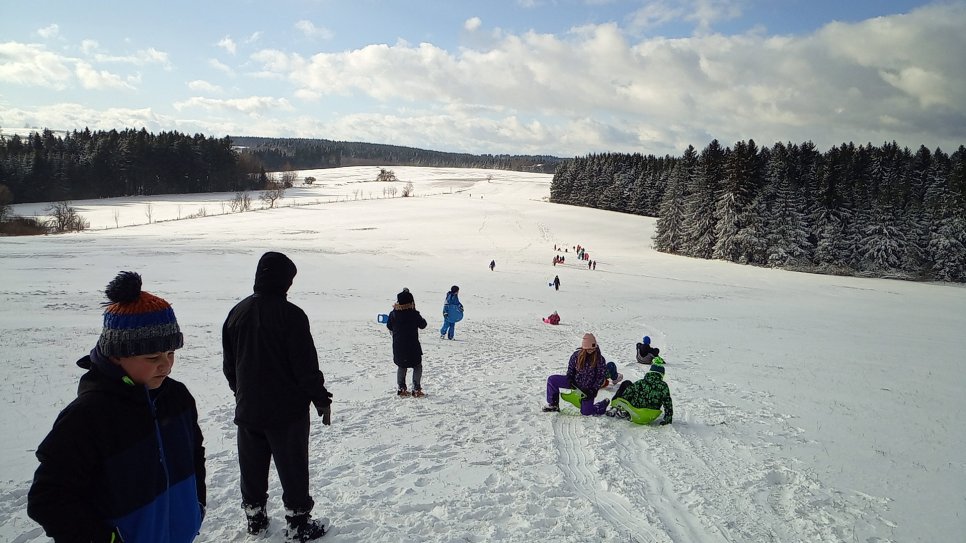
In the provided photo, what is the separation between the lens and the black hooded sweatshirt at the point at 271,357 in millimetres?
4188

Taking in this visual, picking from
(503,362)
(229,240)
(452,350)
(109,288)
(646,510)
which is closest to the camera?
(109,288)

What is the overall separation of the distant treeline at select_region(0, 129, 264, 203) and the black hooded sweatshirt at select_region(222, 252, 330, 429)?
90.2 meters

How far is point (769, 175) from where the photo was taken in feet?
186

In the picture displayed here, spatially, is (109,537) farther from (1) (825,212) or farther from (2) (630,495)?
(1) (825,212)

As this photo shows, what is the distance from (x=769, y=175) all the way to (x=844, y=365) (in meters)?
50.0

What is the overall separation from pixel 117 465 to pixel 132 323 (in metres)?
0.74

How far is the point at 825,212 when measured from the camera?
5528 centimetres

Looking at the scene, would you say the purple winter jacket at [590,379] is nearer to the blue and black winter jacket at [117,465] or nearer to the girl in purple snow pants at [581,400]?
the girl in purple snow pants at [581,400]

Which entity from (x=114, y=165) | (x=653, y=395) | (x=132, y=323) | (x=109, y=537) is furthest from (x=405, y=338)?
(x=114, y=165)

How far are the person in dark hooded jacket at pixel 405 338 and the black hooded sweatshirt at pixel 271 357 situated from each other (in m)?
4.24

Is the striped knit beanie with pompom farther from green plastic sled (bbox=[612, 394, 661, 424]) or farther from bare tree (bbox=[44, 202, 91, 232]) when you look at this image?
bare tree (bbox=[44, 202, 91, 232])

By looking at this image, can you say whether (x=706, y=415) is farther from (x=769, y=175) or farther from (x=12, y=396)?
(x=769, y=175)

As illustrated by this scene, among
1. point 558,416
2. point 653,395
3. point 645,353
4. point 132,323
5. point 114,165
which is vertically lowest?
point 645,353

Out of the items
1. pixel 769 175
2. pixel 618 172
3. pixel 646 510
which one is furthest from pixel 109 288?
pixel 618 172
